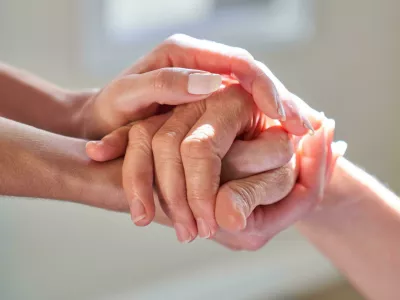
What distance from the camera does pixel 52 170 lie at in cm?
72

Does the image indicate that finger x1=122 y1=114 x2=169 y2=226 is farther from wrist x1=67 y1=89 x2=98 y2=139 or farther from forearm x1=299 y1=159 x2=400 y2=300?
forearm x1=299 y1=159 x2=400 y2=300

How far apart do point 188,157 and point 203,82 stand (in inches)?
4.6

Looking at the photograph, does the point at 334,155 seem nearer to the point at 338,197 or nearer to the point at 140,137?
the point at 338,197

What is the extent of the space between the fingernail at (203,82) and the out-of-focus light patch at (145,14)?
1.06 metres

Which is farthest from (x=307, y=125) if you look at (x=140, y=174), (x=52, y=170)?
(x=52, y=170)

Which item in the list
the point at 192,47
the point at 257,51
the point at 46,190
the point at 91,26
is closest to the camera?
the point at 46,190

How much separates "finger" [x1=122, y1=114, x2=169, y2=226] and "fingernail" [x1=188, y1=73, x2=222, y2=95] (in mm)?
75

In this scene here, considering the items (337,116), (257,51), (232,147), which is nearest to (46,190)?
(232,147)

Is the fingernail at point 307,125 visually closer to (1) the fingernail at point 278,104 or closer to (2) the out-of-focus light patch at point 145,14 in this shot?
(1) the fingernail at point 278,104

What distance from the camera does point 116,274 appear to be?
6.27 ft

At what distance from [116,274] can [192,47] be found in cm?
122

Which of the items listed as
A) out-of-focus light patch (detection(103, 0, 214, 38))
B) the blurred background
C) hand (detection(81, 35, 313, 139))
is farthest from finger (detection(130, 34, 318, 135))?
out-of-focus light patch (detection(103, 0, 214, 38))

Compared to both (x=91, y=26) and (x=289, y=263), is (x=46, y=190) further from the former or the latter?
(x=289, y=263)

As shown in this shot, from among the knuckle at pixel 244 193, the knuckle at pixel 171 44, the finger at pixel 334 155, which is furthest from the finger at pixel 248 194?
the knuckle at pixel 171 44
